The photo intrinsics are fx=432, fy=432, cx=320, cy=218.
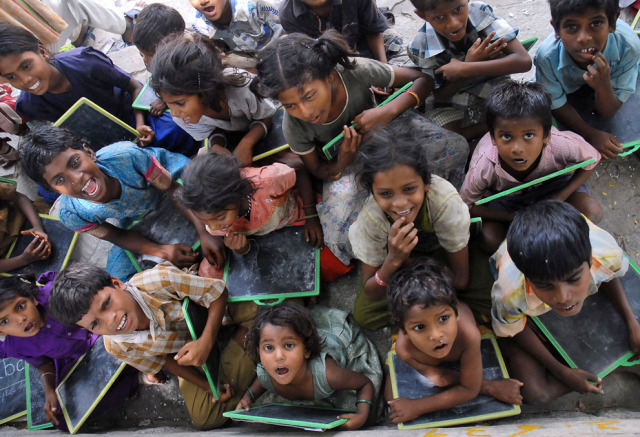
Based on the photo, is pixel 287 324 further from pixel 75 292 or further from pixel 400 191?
pixel 75 292

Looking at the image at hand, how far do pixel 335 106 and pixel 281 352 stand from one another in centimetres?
110

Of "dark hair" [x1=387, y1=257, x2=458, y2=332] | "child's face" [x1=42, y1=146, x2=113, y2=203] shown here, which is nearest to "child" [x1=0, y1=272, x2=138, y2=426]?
"child's face" [x1=42, y1=146, x2=113, y2=203]

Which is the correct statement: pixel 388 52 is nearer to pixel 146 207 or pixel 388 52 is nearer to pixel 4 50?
pixel 146 207

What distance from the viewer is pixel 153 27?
2.42m

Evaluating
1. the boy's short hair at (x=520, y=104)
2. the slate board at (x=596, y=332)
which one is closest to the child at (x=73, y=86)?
the boy's short hair at (x=520, y=104)

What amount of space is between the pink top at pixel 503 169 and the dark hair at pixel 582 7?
47 cm

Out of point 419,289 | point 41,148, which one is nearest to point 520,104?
point 419,289

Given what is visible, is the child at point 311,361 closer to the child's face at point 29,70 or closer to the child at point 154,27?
the child at point 154,27

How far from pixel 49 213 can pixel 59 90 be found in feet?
2.84

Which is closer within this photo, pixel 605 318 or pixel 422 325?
pixel 422 325

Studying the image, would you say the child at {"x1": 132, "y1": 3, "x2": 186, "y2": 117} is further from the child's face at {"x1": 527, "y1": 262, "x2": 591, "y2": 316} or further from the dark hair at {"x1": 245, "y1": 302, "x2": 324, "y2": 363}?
the child's face at {"x1": 527, "y1": 262, "x2": 591, "y2": 316}

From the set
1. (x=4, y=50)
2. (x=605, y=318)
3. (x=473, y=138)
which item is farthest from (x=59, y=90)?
(x=605, y=318)

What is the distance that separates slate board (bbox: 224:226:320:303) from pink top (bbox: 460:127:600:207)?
841 mm

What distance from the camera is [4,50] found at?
2277 mm
